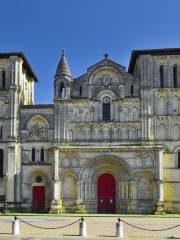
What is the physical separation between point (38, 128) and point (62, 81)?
579 centimetres

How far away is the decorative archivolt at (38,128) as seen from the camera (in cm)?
5034

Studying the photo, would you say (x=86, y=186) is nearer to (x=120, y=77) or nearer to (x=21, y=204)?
(x=21, y=204)

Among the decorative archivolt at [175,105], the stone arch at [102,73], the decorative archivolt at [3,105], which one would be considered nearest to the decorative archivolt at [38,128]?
the decorative archivolt at [3,105]

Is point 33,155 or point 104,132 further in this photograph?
point 33,155

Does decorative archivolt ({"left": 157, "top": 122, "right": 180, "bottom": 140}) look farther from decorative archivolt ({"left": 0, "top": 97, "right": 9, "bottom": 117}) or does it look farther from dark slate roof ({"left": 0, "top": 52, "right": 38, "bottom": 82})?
dark slate roof ({"left": 0, "top": 52, "right": 38, "bottom": 82})

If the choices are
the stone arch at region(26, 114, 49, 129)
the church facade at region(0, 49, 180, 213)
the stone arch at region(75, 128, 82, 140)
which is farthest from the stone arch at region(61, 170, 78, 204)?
the stone arch at region(26, 114, 49, 129)

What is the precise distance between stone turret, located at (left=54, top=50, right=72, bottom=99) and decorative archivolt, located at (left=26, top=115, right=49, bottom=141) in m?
3.13

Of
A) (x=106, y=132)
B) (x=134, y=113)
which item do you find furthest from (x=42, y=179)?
(x=134, y=113)

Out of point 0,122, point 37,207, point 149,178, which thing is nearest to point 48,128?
point 0,122

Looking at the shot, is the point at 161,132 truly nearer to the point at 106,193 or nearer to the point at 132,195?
the point at 132,195

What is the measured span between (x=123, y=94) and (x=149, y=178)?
31.3 feet

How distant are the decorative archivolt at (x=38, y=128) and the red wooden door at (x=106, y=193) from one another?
25.7 feet

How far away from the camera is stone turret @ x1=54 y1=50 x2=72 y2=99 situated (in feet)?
165

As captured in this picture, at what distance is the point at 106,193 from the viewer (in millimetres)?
48906
